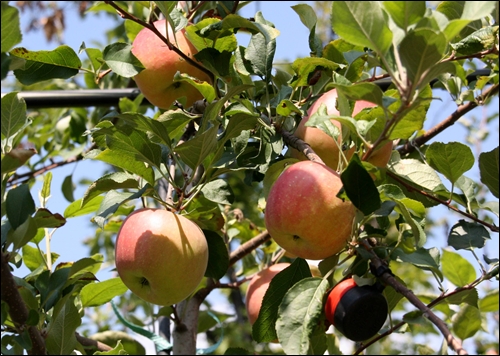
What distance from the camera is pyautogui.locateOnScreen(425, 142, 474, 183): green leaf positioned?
1.28 metres

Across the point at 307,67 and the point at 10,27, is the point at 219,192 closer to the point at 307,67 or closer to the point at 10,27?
the point at 307,67

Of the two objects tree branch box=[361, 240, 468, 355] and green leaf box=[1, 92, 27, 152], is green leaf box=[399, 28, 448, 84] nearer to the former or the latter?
tree branch box=[361, 240, 468, 355]

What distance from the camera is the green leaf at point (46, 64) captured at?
1.22 meters

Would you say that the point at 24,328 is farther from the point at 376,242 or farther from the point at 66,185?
the point at 66,185

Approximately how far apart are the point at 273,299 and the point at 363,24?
20.5 inches

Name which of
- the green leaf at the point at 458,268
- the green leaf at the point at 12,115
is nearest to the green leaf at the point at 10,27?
the green leaf at the point at 12,115

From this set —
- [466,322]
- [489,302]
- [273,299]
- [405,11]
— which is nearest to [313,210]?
[273,299]

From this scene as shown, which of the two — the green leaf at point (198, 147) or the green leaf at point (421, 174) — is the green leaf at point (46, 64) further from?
the green leaf at point (421, 174)

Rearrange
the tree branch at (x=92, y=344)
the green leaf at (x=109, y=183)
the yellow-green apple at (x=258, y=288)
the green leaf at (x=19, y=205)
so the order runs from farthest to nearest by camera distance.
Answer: the yellow-green apple at (x=258, y=288), the tree branch at (x=92, y=344), the green leaf at (x=109, y=183), the green leaf at (x=19, y=205)

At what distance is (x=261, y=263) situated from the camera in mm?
1911

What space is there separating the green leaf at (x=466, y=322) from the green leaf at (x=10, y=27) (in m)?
1.30

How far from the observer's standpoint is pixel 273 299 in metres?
1.14

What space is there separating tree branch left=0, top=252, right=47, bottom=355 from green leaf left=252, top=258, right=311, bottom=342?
367 mm

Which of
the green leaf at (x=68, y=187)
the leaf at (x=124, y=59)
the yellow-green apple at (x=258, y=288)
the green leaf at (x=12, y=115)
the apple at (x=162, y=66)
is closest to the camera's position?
the green leaf at (x=12, y=115)
